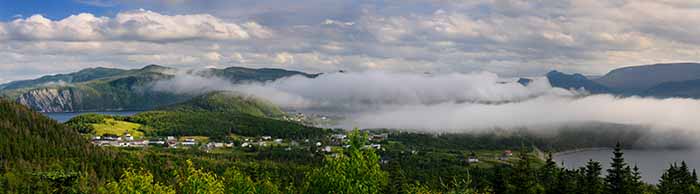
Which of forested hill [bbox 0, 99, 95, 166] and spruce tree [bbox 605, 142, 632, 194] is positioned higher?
spruce tree [bbox 605, 142, 632, 194]

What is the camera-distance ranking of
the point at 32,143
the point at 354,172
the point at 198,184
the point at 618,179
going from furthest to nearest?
the point at 32,143
the point at 618,179
the point at 198,184
the point at 354,172

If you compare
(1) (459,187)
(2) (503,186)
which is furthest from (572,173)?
(1) (459,187)

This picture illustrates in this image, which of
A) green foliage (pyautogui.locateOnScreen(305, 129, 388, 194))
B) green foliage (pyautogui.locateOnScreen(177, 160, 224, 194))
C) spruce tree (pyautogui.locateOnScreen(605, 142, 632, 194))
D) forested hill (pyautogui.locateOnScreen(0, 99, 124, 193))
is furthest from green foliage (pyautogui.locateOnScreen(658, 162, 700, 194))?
forested hill (pyautogui.locateOnScreen(0, 99, 124, 193))

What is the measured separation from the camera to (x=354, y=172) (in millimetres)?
21406

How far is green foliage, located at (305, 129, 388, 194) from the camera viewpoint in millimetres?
21281

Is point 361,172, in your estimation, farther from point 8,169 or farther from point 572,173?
point 8,169

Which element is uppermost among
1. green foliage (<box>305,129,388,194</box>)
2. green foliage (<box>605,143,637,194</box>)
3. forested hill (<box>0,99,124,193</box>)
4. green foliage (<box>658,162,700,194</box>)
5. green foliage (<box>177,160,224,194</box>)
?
green foliage (<box>305,129,388,194</box>)

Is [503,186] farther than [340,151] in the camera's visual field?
Yes

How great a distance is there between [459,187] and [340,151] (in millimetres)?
4865

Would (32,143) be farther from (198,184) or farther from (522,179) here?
(198,184)

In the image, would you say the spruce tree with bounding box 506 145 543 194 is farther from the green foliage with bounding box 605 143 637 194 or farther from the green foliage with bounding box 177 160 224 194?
the green foliage with bounding box 177 160 224 194

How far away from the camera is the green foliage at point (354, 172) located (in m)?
21.3

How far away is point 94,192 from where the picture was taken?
112 meters

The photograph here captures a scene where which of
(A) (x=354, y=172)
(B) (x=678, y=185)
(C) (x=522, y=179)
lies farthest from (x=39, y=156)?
(A) (x=354, y=172)
